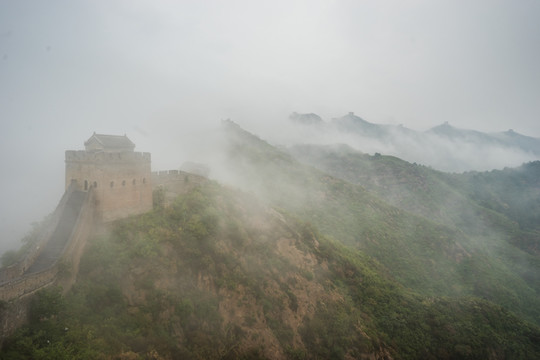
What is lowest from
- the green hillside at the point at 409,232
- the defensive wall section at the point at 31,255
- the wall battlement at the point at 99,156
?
the green hillside at the point at 409,232

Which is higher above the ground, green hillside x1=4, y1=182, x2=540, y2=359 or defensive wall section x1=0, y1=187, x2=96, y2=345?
defensive wall section x1=0, y1=187, x2=96, y2=345

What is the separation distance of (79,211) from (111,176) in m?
2.87

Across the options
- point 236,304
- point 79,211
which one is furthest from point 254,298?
point 79,211

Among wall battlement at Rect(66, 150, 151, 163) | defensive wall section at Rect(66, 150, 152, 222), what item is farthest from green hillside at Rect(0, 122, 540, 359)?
wall battlement at Rect(66, 150, 151, 163)

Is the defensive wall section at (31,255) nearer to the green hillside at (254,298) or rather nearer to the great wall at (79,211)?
the great wall at (79,211)

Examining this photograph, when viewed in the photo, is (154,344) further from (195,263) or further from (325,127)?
(325,127)

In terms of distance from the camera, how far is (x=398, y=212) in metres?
51.2

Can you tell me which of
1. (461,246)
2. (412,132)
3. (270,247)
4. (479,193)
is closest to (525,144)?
(412,132)

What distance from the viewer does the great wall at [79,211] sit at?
10219mm

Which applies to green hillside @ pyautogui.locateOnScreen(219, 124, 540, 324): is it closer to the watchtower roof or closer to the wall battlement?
the watchtower roof

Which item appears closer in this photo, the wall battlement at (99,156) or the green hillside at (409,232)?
the wall battlement at (99,156)

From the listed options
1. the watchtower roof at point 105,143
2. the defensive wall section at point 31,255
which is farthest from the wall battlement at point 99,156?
the defensive wall section at point 31,255

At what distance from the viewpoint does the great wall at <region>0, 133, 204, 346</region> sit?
10219 millimetres

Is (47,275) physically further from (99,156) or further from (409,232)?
(409,232)
